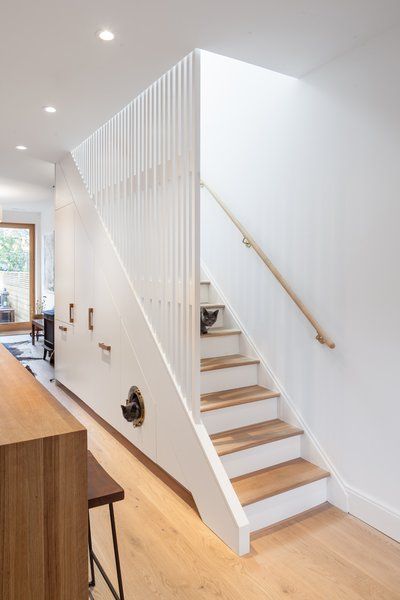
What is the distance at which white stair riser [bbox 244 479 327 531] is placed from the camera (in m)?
2.44

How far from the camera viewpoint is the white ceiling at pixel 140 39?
202 cm

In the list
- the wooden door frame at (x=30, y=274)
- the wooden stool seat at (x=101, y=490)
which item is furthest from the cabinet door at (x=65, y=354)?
the wooden door frame at (x=30, y=274)

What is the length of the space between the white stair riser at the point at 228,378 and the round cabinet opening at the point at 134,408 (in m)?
0.47

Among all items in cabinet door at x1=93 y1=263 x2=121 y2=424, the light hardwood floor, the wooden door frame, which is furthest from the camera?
the wooden door frame

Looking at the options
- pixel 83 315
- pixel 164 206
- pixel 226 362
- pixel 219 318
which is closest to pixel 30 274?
pixel 83 315

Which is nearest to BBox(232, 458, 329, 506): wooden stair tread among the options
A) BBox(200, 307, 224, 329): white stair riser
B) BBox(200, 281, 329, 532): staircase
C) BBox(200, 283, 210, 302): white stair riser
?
BBox(200, 281, 329, 532): staircase

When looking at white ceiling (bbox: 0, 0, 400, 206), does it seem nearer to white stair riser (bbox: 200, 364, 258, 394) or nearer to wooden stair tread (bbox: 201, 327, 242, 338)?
wooden stair tread (bbox: 201, 327, 242, 338)

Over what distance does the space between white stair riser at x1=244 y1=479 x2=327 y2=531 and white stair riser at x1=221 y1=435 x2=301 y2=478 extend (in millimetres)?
→ 260

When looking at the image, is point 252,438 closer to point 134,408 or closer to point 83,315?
point 134,408

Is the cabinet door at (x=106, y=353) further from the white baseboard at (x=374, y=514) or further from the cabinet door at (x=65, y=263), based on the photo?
the white baseboard at (x=374, y=514)

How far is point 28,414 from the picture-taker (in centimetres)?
116

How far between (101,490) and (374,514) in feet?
5.57

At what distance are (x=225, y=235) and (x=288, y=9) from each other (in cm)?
197

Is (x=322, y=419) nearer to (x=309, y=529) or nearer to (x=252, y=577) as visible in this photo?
(x=309, y=529)
